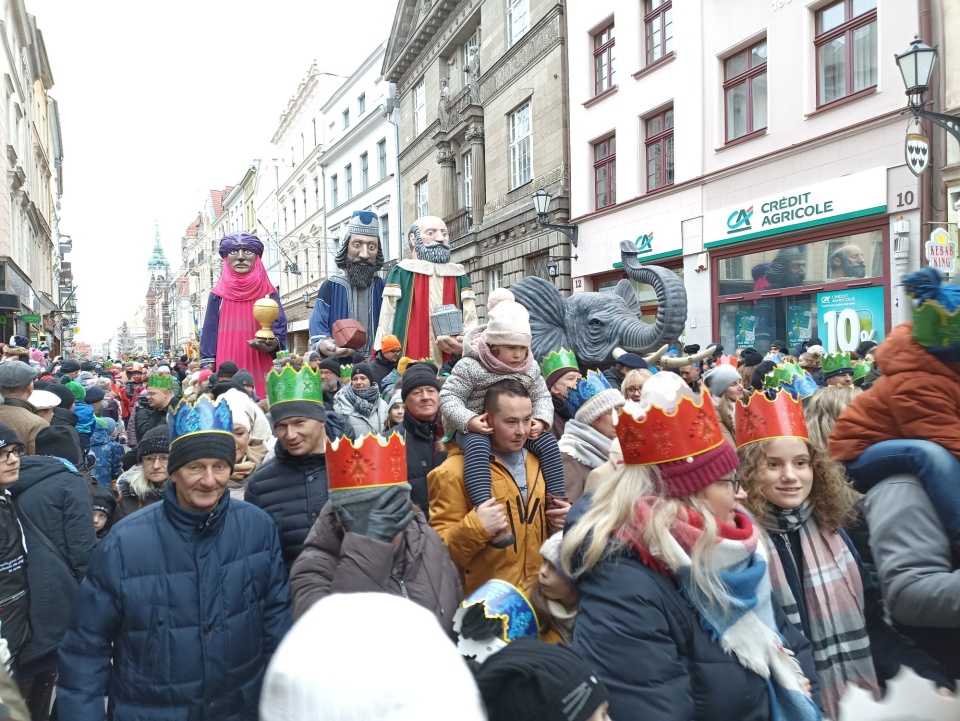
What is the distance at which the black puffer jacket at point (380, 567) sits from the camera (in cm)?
242

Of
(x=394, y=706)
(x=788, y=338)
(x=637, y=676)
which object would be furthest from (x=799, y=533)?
(x=788, y=338)

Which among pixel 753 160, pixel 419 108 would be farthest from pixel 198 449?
pixel 419 108

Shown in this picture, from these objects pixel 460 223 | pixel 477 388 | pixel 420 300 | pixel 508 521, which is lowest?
pixel 508 521

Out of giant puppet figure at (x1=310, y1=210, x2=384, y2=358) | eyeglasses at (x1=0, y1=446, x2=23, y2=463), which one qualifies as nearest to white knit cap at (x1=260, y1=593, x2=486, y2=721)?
eyeglasses at (x1=0, y1=446, x2=23, y2=463)

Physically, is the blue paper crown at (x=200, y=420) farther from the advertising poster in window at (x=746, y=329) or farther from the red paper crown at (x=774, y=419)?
the advertising poster in window at (x=746, y=329)

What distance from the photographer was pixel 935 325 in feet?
7.47

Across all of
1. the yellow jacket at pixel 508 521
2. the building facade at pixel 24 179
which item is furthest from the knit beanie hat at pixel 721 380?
the building facade at pixel 24 179

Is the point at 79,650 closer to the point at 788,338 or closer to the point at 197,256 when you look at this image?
the point at 788,338

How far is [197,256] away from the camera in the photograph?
3265 inches

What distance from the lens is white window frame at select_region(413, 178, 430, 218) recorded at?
2851cm

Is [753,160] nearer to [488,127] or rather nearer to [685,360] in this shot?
[685,360]

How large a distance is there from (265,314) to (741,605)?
717cm

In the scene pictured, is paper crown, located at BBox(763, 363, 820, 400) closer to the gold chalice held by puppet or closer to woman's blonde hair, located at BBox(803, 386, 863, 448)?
woman's blonde hair, located at BBox(803, 386, 863, 448)

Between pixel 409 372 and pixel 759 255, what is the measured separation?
11372 mm
